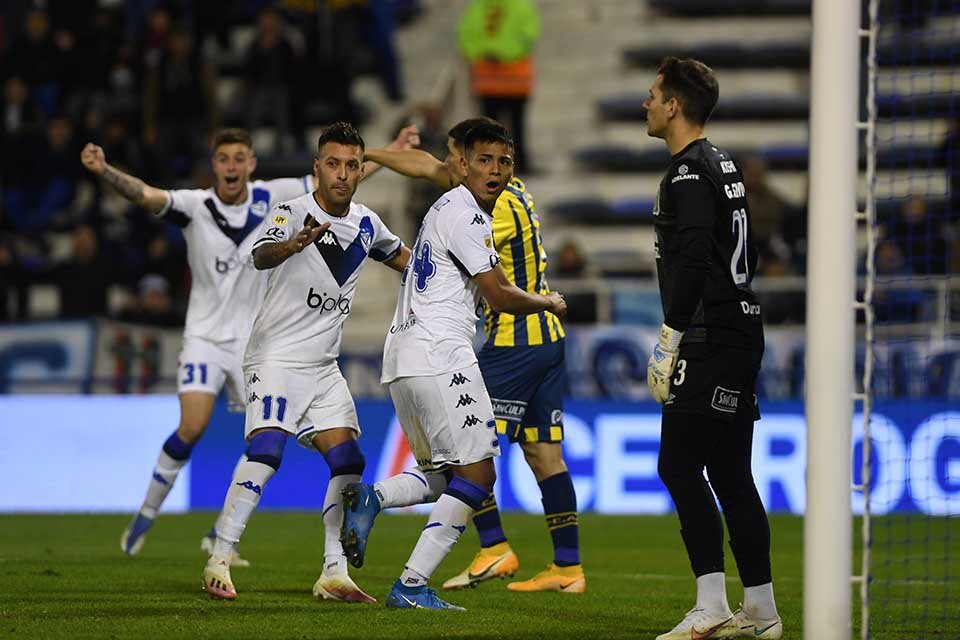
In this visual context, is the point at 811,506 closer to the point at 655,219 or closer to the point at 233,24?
the point at 655,219

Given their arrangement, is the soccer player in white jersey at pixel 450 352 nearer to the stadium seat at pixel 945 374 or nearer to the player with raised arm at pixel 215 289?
the player with raised arm at pixel 215 289

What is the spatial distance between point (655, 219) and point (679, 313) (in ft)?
1.67

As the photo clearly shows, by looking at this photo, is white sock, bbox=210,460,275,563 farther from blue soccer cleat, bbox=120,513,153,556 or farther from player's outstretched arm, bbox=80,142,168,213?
blue soccer cleat, bbox=120,513,153,556

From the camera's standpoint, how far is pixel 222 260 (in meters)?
10.0

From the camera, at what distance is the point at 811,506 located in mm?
5684

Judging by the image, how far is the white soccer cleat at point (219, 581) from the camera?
7.46m

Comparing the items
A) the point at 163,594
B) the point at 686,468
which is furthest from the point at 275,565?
the point at 686,468

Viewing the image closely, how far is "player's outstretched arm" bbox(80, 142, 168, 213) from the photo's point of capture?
8.84m

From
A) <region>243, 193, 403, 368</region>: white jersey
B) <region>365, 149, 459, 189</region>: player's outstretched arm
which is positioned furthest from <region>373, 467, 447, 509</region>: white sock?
<region>365, 149, 459, 189</region>: player's outstretched arm

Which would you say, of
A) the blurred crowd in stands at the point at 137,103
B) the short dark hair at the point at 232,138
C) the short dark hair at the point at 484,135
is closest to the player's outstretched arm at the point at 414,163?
the short dark hair at the point at 484,135

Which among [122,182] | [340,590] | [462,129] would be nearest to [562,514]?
[340,590]

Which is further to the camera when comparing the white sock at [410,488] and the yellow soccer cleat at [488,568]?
the yellow soccer cleat at [488,568]

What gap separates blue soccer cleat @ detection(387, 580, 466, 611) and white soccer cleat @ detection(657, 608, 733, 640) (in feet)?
3.91

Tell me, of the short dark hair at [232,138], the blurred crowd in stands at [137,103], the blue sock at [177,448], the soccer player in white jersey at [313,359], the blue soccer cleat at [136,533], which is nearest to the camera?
the soccer player in white jersey at [313,359]
